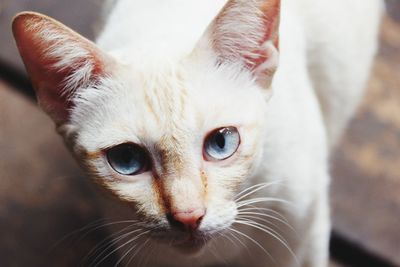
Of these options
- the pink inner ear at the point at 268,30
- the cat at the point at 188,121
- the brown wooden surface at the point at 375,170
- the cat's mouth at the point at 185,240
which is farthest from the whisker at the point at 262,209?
the brown wooden surface at the point at 375,170

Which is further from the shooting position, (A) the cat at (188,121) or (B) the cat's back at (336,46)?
(B) the cat's back at (336,46)

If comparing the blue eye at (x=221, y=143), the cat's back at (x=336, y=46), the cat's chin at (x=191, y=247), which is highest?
the cat's back at (x=336, y=46)

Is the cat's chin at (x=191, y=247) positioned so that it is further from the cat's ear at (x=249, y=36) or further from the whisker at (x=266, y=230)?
the cat's ear at (x=249, y=36)

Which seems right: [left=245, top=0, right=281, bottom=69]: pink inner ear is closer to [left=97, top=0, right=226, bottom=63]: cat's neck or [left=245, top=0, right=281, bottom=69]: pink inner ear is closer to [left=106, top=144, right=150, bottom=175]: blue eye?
[left=97, top=0, right=226, bottom=63]: cat's neck

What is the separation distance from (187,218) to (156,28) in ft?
1.12

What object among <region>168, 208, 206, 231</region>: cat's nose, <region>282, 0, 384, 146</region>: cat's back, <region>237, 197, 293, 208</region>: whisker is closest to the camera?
<region>168, 208, 206, 231</region>: cat's nose

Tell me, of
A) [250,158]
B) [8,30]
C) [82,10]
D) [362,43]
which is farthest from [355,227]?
[8,30]

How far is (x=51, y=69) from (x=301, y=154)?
419 millimetres

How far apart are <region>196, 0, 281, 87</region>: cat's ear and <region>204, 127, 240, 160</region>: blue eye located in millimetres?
99

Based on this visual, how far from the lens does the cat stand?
2.93ft

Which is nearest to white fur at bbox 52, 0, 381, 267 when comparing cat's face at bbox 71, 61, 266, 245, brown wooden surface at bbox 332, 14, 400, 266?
cat's face at bbox 71, 61, 266, 245

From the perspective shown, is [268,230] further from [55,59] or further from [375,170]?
[375,170]

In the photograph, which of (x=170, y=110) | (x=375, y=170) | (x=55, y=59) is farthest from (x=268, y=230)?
(x=375, y=170)

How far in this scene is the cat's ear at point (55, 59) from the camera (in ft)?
2.88
